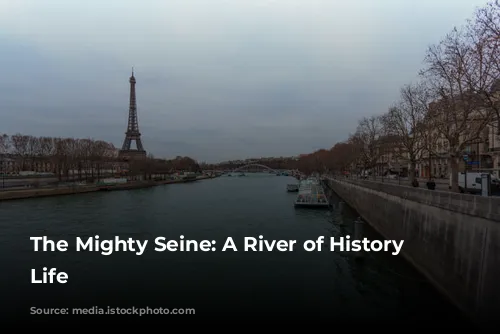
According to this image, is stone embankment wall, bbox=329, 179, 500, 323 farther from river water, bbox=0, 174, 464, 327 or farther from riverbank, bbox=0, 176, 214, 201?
riverbank, bbox=0, 176, 214, 201

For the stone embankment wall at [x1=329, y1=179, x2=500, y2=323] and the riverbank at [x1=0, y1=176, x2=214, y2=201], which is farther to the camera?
the riverbank at [x1=0, y1=176, x2=214, y2=201]

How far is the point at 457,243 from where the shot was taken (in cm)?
974

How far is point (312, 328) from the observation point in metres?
8.33

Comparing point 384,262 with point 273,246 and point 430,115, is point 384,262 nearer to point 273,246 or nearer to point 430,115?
point 273,246

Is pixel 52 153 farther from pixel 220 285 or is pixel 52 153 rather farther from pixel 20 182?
pixel 220 285

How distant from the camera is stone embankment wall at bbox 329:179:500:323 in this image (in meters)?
8.03

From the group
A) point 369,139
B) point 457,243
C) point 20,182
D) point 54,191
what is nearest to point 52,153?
point 20,182

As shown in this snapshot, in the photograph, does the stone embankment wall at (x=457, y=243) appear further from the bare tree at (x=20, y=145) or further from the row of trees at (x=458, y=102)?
the bare tree at (x=20, y=145)

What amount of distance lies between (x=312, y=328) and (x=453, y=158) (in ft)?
46.4

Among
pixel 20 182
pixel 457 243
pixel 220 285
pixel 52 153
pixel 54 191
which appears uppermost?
pixel 52 153

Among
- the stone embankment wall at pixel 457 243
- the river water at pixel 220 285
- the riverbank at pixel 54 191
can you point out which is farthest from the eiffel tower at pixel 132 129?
the stone embankment wall at pixel 457 243

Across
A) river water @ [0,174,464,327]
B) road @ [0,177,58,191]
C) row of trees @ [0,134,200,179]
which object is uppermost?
row of trees @ [0,134,200,179]

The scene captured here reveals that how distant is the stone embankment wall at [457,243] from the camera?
26.3 feet

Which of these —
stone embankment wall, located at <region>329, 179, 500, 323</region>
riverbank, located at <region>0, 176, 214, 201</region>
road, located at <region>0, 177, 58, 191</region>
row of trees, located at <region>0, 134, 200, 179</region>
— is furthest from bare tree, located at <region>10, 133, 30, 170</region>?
stone embankment wall, located at <region>329, 179, 500, 323</region>
